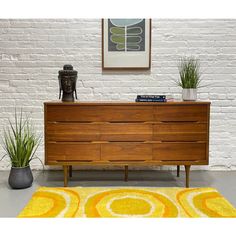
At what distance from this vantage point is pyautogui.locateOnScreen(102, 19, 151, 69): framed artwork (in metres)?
3.90

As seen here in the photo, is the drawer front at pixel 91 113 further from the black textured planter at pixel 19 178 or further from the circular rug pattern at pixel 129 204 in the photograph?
the circular rug pattern at pixel 129 204

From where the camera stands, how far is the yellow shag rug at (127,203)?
2564 millimetres

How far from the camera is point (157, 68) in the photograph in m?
4.01

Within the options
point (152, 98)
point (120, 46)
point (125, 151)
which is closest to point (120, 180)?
point (125, 151)

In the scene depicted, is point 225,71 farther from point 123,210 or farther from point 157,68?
point 123,210

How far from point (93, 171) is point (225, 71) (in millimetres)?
2138

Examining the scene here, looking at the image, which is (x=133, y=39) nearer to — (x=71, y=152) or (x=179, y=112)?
(x=179, y=112)

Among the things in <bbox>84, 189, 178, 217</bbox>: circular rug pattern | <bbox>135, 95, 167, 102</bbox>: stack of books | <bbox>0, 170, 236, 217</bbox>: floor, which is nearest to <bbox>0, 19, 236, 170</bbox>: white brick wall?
<bbox>0, 170, 236, 217</bbox>: floor

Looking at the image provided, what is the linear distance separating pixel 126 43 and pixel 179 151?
1515 millimetres

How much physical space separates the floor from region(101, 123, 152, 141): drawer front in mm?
547

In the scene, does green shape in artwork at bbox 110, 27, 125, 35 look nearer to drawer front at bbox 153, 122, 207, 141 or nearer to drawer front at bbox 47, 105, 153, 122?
drawer front at bbox 47, 105, 153, 122

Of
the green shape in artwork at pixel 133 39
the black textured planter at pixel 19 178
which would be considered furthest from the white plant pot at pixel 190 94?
the black textured planter at pixel 19 178

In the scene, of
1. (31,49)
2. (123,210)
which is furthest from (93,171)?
(31,49)

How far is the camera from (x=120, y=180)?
366 centimetres
